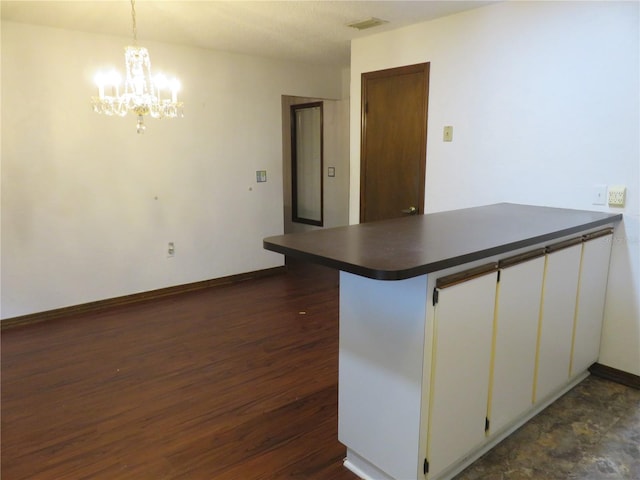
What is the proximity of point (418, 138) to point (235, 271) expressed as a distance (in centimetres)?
260

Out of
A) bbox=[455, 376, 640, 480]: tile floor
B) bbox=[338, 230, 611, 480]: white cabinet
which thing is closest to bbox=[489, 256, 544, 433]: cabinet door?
bbox=[338, 230, 611, 480]: white cabinet

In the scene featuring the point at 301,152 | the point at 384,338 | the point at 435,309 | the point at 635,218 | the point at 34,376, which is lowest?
the point at 34,376

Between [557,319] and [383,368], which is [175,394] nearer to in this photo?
[383,368]

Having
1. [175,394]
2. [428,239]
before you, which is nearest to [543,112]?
[428,239]

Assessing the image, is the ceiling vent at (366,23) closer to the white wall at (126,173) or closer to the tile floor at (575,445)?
the white wall at (126,173)

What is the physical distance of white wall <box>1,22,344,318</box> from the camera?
12.6 ft

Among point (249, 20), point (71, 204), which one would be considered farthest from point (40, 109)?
point (249, 20)

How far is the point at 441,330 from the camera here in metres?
1.75

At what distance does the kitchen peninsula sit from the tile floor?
0.26ft

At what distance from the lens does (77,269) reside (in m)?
4.22

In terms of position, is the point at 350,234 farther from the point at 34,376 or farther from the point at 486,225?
the point at 34,376

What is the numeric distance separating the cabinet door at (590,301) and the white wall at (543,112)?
0.28ft

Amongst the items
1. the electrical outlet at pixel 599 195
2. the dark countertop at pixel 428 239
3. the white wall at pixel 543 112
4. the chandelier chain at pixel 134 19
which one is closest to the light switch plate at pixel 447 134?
the white wall at pixel 543 112

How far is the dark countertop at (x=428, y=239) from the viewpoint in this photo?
63.0 inches
